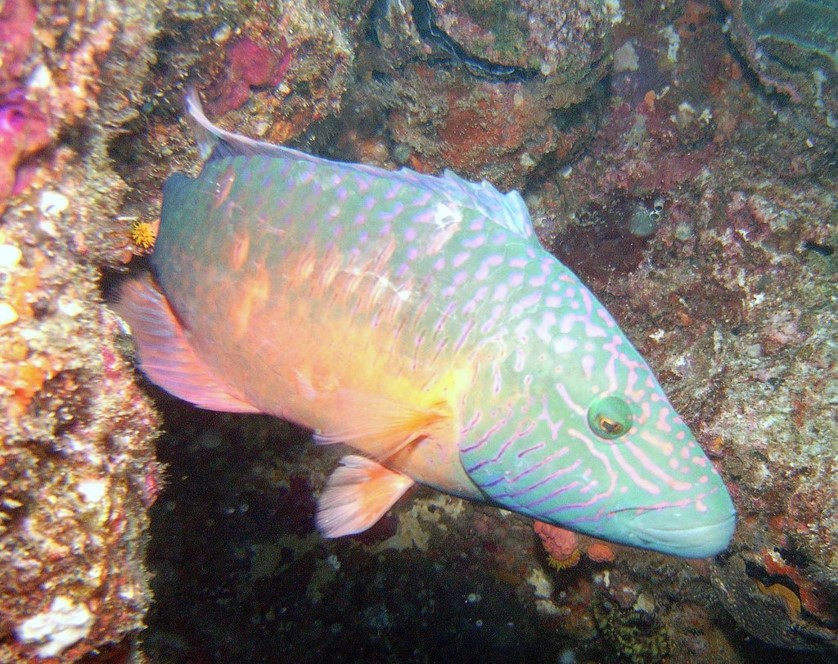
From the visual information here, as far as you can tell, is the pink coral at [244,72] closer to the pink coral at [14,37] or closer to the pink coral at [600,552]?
the pink coral at [14,37]

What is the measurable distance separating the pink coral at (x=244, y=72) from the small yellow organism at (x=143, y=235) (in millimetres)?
980

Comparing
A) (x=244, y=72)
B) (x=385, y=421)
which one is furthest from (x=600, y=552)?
(x=244, y=72)

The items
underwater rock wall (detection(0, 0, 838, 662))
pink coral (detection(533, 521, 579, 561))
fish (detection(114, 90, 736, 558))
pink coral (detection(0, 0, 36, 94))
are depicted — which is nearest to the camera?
pink coral (detection(0, 0, 36, 94))

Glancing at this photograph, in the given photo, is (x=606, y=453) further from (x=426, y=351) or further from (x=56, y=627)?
(x=56, y=627)

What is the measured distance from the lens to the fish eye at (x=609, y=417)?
87.1 inches

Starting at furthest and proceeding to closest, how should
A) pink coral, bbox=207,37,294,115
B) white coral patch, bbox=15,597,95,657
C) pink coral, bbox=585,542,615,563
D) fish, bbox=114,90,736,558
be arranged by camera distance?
1. pink coral, bbox=585,542,615,563
2. pink coral, bbox=207,37,294,115
3. fish, bbox=114,90,736,558
4. white coral patch, bbox=15,597,95,657

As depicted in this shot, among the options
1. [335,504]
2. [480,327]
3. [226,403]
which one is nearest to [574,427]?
[480,327]

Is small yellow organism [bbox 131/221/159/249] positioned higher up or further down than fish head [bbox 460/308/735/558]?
further down

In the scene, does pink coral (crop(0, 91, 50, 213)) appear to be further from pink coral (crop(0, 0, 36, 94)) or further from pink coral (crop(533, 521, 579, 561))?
pink coral (crop(533, 521, 579, 561))

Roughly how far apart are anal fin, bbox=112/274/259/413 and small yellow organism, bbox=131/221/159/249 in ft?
1.04

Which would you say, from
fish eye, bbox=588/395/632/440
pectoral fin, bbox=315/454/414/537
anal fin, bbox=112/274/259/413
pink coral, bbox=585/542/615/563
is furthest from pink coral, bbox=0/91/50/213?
pink coral, bbox=585/542/615/563

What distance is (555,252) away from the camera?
577cm

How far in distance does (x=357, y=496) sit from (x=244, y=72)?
290cm

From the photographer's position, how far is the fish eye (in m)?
2.21
